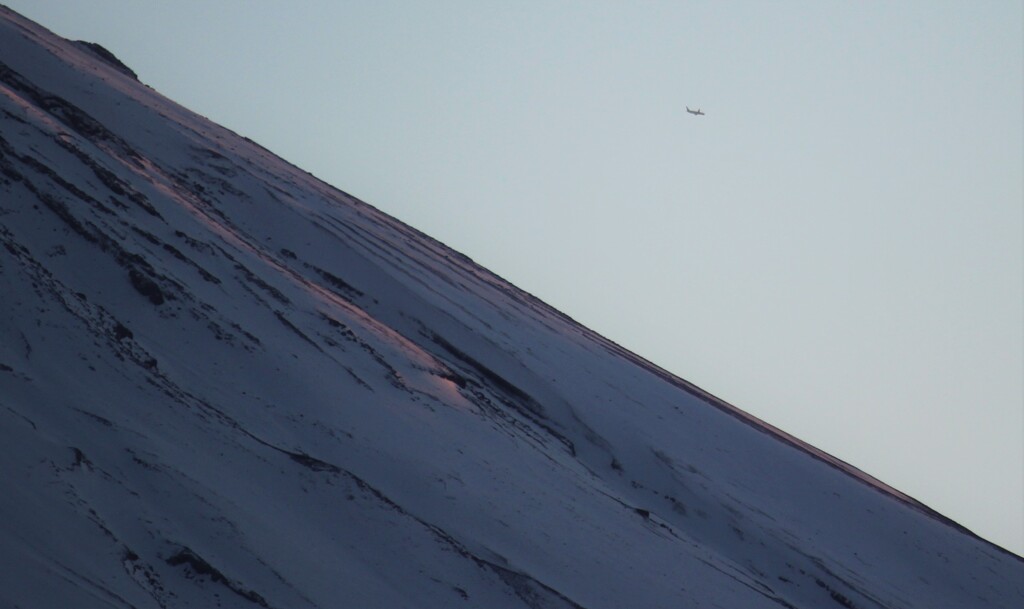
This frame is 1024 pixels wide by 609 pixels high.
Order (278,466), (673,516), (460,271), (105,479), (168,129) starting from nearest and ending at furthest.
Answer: (105,479) → (278,466) → (673,516) → (168,129) → (460,271)

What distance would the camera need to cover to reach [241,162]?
1190 inches

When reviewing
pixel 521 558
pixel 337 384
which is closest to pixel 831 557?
pixel 521 558

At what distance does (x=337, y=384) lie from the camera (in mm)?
18531

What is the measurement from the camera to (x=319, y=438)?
16.7 meters

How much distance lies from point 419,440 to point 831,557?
10.1 meters

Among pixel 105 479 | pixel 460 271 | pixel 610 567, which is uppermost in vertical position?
pixel 460 271

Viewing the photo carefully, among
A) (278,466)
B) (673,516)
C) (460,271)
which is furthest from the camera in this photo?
(460,271)

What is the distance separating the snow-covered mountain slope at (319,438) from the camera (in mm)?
13125

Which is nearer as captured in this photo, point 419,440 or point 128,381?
point 128,381

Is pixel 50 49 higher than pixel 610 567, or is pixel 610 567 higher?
pixel 50 49

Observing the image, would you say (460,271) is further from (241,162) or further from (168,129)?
(168,129)

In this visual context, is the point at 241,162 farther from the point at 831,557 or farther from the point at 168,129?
the point at 831,557

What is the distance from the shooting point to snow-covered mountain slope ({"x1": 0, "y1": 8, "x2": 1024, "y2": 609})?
13.1m

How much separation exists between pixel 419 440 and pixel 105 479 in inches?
236
